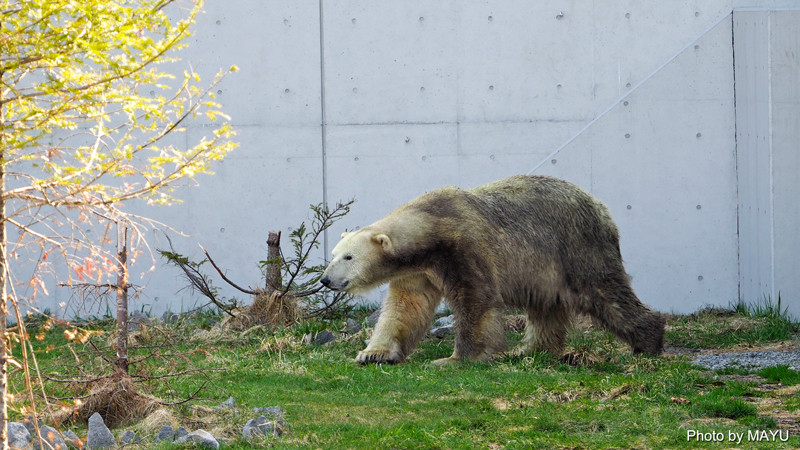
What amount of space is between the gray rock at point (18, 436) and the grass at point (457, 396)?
0.57 metres

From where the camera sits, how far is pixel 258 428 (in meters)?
5.12

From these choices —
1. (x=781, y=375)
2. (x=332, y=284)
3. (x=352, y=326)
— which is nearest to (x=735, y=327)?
(x=781, y=375)

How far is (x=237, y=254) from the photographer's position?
11766 mm

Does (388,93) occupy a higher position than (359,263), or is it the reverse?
(388,93)

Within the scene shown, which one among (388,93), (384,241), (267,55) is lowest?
(384,241)

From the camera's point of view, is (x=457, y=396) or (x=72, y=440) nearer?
(x=72, y=440)

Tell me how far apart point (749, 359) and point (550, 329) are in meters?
1.64

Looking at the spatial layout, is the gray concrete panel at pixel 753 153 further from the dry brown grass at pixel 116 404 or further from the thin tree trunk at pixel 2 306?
the thin tree trunk at pixel 2 306

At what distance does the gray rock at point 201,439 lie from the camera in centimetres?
489

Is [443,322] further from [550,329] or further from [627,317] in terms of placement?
[627,317]

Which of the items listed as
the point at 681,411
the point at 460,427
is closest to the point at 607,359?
the point at 681,411

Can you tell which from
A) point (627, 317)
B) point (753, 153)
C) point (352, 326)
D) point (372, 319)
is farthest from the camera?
point (753, 153)

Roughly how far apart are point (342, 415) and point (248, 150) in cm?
647

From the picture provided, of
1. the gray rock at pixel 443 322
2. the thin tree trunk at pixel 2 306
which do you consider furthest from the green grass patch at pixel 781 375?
the thin tree trunk at pixel 2 306
